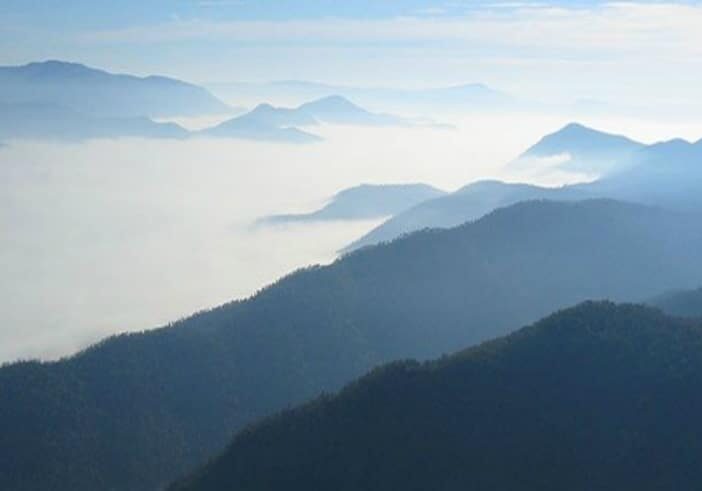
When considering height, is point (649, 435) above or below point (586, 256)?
below

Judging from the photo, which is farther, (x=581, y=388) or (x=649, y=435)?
(x=581, y=388)

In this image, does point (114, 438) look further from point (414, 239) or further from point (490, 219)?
point (490, 219)

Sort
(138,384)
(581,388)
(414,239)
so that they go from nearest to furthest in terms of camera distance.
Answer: (581,388), (138,384), (414,239)

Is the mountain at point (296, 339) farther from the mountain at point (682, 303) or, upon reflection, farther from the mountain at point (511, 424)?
the mountain at point (682, 303)

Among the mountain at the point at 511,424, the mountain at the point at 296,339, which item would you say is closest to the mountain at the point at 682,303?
the mountain at the point at 296,339

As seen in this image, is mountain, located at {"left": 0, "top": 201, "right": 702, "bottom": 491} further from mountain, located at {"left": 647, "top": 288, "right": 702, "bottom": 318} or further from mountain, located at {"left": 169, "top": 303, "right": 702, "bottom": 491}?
mountain, located at {"left": 647, "top": 288, "right": 702, "bottom": 318}

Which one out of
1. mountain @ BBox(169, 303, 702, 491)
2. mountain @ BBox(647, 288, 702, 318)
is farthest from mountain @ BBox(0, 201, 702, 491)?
mountain @ BBox(647, 288, 702, 318)

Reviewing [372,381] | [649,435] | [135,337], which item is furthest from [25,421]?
[649,435]
